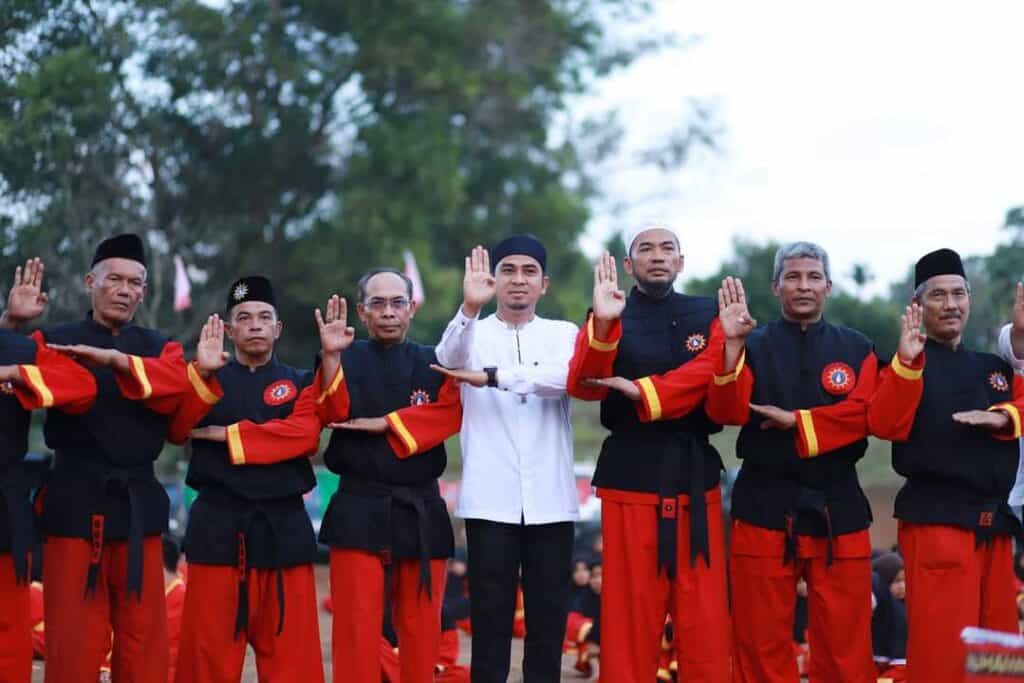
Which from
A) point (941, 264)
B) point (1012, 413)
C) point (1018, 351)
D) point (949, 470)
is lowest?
point (949, 470)

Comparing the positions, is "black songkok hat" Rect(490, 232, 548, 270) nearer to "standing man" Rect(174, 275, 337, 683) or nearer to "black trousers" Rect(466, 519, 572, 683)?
"standing man" Rect(174, 275, 337, 683)

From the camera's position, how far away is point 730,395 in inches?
213

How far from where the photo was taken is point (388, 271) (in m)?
6.11

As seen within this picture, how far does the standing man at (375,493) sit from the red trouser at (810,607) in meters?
1.33

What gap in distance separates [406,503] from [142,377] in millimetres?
1229

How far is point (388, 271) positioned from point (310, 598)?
1.49 m

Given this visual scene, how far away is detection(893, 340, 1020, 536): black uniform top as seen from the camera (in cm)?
557

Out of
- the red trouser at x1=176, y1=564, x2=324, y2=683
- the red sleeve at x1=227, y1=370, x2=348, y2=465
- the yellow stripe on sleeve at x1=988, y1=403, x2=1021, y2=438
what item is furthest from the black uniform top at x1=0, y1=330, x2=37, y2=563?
the yellow stripe on sleeve at x1=988, y1=403, x2=1021, y2=438

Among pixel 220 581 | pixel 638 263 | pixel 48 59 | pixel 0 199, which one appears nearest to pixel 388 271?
pixel 638 263

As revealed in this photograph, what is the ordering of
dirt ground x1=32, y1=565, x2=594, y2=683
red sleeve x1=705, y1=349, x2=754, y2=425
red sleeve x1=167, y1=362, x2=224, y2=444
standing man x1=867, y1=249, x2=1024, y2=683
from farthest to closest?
dirt ground x1=32, y1=565, x2=594, y2=683 < red sleeve x1=167, y1=362, x2=224, y2=444 < standing man x1=867, y1=249, x2=1024, y2=683 < red sleeve x1=705, y1=349, x2=754, y2=425

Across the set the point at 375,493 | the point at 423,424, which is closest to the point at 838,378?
the point at 423,424

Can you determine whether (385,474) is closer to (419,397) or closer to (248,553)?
(419,397)

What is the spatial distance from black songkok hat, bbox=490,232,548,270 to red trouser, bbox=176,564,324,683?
1.60 meters

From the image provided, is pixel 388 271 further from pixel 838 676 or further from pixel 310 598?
pixel 838 676
